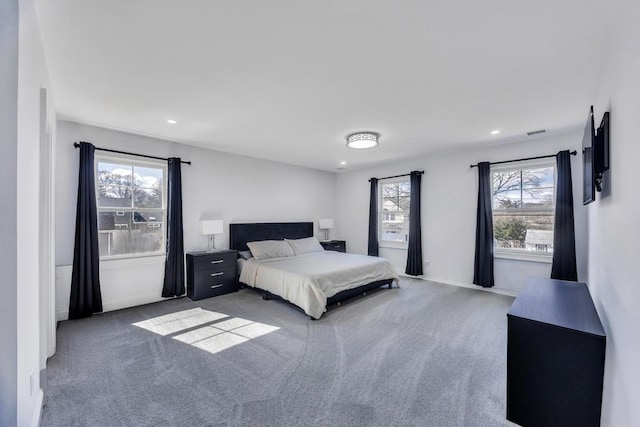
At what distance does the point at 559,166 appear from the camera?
3.85 m

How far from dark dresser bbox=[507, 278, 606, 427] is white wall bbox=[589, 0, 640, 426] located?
0.22 feet

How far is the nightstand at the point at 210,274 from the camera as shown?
4176 millimetres

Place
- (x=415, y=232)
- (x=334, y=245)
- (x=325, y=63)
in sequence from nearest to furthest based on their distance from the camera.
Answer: (x=325, y=63), (x=415, y=232), (x=334, y=245)

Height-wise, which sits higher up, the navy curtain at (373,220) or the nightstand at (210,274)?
the navy curtain at (373,220)

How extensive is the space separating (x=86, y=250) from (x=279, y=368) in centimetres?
296

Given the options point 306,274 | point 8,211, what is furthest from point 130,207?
point 8,211

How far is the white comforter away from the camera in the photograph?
343 centimetres

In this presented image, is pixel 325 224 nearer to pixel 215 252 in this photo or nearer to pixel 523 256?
pixel 215 252

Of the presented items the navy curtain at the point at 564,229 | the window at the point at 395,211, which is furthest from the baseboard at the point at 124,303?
the navy curtain at the point at 564,229

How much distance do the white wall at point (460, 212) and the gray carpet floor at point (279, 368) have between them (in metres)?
1.13

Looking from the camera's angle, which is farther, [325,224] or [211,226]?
[325,224]

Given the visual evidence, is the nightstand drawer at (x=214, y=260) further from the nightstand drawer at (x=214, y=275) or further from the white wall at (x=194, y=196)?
the white wall at (x=194, y=196)

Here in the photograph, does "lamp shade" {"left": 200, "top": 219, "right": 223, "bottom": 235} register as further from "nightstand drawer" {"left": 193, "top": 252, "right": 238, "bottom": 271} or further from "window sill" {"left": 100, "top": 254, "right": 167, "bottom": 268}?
"window sill" {"left": 100, "top": 254, "right": 167, "bottom": 268}

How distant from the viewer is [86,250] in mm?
3373
